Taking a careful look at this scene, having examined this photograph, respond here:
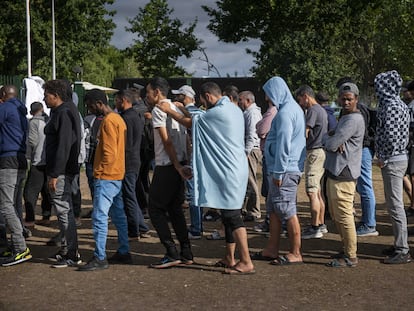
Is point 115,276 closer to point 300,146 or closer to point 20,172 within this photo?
point 20,172

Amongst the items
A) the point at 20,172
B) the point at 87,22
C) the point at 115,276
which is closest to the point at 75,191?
the point at 20,172

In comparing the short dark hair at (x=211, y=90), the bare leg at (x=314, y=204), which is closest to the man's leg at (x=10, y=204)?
the short dark hair at (x=211, y=90)

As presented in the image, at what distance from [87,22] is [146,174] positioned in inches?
1277

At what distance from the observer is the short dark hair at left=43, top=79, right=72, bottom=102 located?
749 centimetres

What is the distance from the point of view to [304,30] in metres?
37.4

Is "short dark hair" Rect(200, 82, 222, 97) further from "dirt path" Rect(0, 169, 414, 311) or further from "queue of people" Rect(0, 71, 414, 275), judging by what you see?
"dirt path" Rect(0, 169, 414, 311)

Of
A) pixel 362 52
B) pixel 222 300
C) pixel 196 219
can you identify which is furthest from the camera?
pixel 362 52

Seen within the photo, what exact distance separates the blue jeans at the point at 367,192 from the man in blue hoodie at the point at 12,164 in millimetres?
4408

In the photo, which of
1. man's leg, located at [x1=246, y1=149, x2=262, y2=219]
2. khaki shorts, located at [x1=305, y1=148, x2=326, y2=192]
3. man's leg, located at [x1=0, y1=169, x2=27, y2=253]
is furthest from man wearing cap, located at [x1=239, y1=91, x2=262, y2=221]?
man's leg, located at [x1=0, y1=169, x2=27, y2=253]

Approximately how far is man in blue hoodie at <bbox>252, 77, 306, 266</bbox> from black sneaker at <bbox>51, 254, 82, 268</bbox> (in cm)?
218

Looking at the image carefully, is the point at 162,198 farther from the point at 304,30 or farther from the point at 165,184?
the point at 304,30

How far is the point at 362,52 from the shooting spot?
4884 centimetres

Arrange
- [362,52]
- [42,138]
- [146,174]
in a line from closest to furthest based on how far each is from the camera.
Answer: [42,138] < [146,174] < [362,52]

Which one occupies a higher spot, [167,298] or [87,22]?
[87,22]
